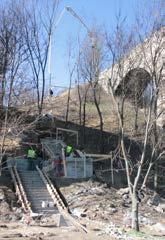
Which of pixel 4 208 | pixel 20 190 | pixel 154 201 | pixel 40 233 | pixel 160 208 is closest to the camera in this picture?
pixel 40 233

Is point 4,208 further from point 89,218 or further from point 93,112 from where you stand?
point 93,112

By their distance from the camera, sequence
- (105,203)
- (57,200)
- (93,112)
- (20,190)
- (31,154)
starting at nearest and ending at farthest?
(105,203), (57,200), (20,190), (31,154), (93,112)

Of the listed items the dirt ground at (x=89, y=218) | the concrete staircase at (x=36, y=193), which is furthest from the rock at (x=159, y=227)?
the concrete staircase at (x=36, y=193)

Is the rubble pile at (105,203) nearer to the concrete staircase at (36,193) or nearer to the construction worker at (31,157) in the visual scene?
the concrete staircase at (36,193)

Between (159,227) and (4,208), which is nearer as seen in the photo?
(159,227)

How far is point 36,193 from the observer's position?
29.7 metres

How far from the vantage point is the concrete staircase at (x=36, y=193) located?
27984 mm

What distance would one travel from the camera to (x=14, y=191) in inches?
1166

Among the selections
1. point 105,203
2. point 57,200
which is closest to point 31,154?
point 57,200

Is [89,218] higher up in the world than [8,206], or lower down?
lower down

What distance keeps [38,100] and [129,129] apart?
10.5 m

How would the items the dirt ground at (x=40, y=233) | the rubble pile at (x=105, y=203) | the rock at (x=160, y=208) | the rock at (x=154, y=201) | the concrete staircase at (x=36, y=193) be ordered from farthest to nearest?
1. the rock at (x=154, y=201)
2. the rock at (x=160, y=208)
3. the concrete staircase at (x=36, y=193)
4. the rubble pile at (x=105, y=203)
5. the dirt ground at (x=40, y=233)

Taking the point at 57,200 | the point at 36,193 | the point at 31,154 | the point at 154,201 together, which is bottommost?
the point at 154,201

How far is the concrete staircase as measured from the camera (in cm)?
2798
